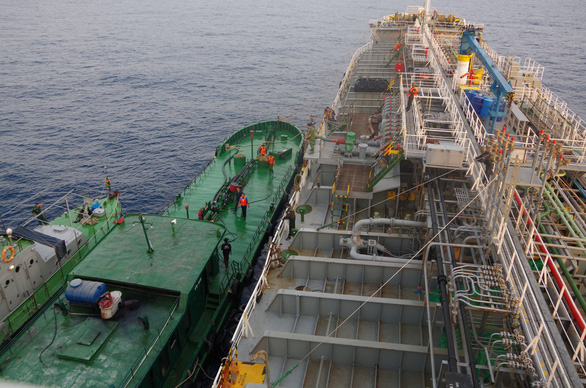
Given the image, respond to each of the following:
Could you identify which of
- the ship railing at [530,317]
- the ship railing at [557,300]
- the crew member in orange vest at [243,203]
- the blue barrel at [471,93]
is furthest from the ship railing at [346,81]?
the ship railing at [530,317]

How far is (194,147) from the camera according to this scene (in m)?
56.2

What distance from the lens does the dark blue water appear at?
49.5 meters

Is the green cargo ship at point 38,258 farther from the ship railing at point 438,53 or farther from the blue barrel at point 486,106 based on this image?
the ship railing at point 438,53

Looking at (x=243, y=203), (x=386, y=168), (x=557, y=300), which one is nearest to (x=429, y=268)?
(x=557, y=300)

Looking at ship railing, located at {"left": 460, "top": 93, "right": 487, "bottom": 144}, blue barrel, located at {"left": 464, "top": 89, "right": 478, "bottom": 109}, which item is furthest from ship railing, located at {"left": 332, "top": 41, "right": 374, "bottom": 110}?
blue barrel, located at {"left": 464, "top": 89, "right": 478, "bottom": 109}

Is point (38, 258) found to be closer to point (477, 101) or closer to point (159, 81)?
point (477, 101)

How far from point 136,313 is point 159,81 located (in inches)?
2743

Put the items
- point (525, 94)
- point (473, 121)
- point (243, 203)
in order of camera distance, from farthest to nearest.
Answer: point (525, 94)
point (243, 203)
point (473, 121)

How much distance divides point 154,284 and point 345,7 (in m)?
194

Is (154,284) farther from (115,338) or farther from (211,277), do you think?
(211,277)

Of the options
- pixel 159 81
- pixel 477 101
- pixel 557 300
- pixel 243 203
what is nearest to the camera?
pixel 557 300

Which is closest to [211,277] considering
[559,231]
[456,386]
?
[456,386]

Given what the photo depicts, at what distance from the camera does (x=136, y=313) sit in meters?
19.3

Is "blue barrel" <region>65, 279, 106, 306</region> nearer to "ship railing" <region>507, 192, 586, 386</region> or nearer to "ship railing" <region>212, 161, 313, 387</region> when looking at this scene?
"ship railing" <region>212, 161, 313, 387</region>
